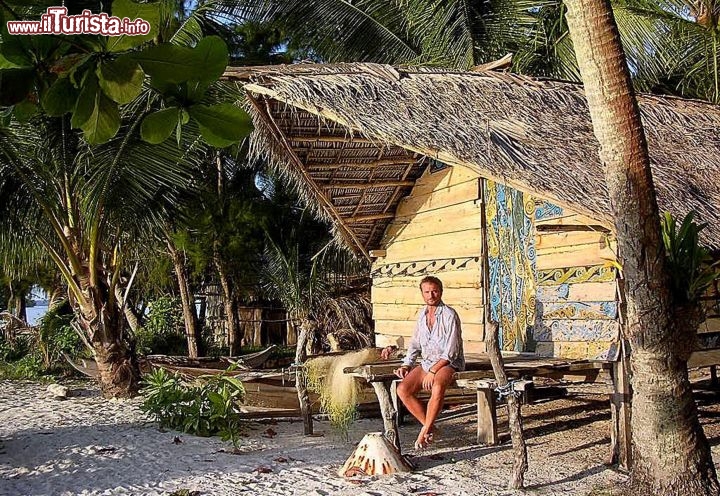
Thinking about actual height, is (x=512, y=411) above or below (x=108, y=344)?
below

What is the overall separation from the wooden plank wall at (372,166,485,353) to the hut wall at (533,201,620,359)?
129cm

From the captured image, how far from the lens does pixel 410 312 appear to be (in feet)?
31.3

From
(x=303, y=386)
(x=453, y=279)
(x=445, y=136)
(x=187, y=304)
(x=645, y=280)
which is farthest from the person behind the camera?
(x=187, y=304)

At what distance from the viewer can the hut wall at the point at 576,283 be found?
6258 mm

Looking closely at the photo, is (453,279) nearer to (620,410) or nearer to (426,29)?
(620,410)

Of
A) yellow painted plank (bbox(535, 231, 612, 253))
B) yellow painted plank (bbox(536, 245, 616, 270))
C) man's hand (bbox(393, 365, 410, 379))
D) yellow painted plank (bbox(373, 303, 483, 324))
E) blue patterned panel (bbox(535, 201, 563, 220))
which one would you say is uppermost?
blue patterned panel (bbox(535, 201, 563, 220))

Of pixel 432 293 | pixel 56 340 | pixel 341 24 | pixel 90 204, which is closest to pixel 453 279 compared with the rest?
pixel 432 293

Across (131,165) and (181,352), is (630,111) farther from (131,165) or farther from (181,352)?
(181,352)

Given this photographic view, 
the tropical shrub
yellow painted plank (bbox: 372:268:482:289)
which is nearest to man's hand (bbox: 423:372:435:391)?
yellow painted plank (bbox: 372:268:482:289)

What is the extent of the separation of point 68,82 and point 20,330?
15648 millimetres

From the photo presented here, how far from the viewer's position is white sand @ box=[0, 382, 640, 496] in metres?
5.43

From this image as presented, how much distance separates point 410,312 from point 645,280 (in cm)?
516

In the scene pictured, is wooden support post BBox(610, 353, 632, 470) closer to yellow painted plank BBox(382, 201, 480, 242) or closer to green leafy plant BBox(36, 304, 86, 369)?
yellow painted plank BBox(382, 201, 480, 242)

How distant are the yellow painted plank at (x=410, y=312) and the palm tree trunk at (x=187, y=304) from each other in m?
4.55
